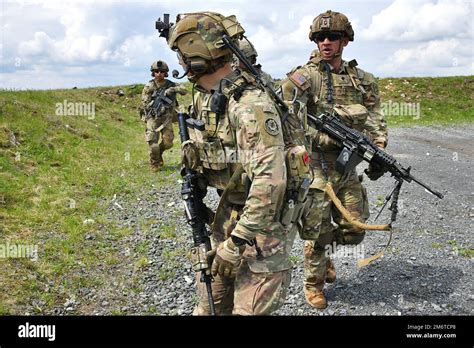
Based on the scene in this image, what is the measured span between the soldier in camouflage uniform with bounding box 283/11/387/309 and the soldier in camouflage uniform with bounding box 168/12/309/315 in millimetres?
1841

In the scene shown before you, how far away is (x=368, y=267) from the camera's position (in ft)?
21.2

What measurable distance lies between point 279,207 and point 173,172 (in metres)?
10.3

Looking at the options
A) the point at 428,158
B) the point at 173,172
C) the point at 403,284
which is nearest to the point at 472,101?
the point at 428,158

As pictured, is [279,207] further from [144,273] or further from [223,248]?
[144,273]

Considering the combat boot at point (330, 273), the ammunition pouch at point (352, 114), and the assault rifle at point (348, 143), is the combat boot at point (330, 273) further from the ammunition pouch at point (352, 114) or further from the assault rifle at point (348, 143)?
the ammunition pouch at point (352, 114)

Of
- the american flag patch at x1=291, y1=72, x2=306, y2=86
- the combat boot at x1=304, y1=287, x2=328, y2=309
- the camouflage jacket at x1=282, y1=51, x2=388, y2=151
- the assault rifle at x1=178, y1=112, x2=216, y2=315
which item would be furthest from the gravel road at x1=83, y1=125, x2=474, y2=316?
the american flag patch at x1=291, y1=72, x2=306, y2=86

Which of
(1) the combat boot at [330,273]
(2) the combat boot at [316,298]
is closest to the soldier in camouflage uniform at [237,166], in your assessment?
(2) the combat boot at [316,298]

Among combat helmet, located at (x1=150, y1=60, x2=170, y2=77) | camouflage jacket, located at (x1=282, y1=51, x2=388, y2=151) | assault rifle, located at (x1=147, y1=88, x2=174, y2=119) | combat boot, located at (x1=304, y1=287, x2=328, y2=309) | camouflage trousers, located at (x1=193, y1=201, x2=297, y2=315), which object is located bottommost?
combat boot, located at (x1=304, y1=287, x2=328, y2=309)

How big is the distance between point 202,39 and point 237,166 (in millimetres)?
948

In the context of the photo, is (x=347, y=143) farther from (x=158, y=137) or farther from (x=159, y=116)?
(x=159, y=116)

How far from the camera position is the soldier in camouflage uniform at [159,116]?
13484 mm

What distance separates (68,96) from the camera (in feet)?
76.2

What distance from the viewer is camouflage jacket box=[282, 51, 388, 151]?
539 centimetres

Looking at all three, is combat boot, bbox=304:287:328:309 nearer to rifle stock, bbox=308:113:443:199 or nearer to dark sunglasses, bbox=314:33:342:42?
rifle stock, bbox=308:113:443:199
